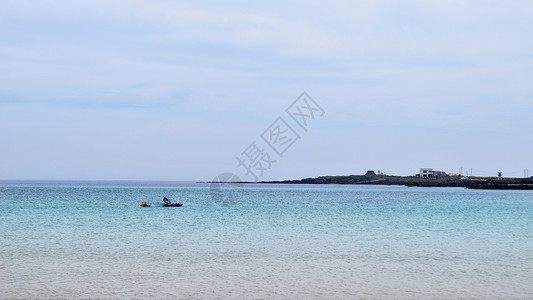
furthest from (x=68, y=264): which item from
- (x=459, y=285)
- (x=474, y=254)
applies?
(x=474, y=254)

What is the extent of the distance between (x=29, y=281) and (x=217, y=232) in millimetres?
16198

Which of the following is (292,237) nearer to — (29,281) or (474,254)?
(474,254)

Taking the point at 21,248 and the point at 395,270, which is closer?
the point at 395,270

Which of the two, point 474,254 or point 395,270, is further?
point 474,254

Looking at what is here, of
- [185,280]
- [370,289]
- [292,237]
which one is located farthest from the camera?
[292,237]

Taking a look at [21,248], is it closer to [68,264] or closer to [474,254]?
[68,264]

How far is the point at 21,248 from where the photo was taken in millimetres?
24344

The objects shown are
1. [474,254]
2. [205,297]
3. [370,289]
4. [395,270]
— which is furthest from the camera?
[474,254]

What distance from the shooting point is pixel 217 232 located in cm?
3259

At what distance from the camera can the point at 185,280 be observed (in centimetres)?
1794

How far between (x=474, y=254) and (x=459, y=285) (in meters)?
7.63

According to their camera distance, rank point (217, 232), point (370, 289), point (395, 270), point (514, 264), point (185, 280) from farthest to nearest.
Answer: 1. point (217, 232)
2. point (514, 264)
3. point (395, 270)
4. point (185, 280)
5. point (370, 289)

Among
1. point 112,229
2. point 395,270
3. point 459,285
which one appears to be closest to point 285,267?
point 395,270

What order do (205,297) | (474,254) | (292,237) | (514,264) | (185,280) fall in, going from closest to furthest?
(205,297) → (185,280) → (514,264) → (474,254) → (292,237)
